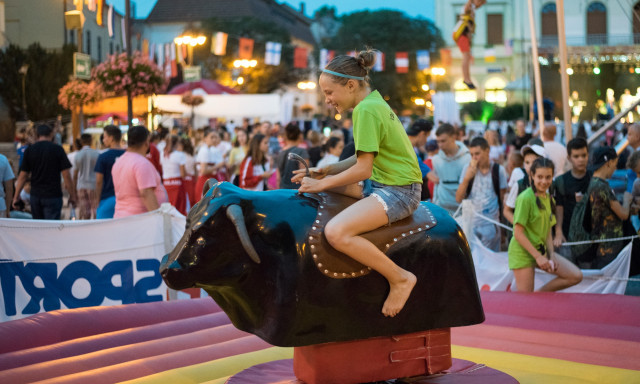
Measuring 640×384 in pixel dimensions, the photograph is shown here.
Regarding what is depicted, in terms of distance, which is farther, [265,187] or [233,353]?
[265,187]

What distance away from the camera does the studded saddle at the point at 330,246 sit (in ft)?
12.5

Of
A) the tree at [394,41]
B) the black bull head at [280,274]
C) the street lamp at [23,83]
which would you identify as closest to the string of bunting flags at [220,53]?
the street lamp at [23,83]

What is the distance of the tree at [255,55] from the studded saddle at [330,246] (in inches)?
1867

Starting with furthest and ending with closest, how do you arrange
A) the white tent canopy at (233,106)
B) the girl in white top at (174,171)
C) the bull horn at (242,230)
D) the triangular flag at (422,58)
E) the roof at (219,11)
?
the roof at (219,11) → the triangular flag at (422,58) → the white tent canopy at (233,106) → the girl in white top at (174,171) → the bull horn at (242,230)

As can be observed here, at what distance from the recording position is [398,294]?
3.91 m

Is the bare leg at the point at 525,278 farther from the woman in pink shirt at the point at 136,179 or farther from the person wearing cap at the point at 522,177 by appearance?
the woman in pink shirt at the point at 136,179

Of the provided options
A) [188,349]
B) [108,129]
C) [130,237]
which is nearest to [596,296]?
[188,349]

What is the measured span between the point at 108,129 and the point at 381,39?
5517cm

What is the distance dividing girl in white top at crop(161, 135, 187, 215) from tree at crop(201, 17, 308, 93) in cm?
3907

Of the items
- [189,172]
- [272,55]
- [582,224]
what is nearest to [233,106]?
[272,55]

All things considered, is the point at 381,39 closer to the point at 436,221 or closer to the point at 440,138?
the point at 440,138

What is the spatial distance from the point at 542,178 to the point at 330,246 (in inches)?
111

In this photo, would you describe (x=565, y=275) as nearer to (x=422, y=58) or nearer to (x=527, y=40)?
(x=422, y=58)

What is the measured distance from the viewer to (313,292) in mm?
3807
